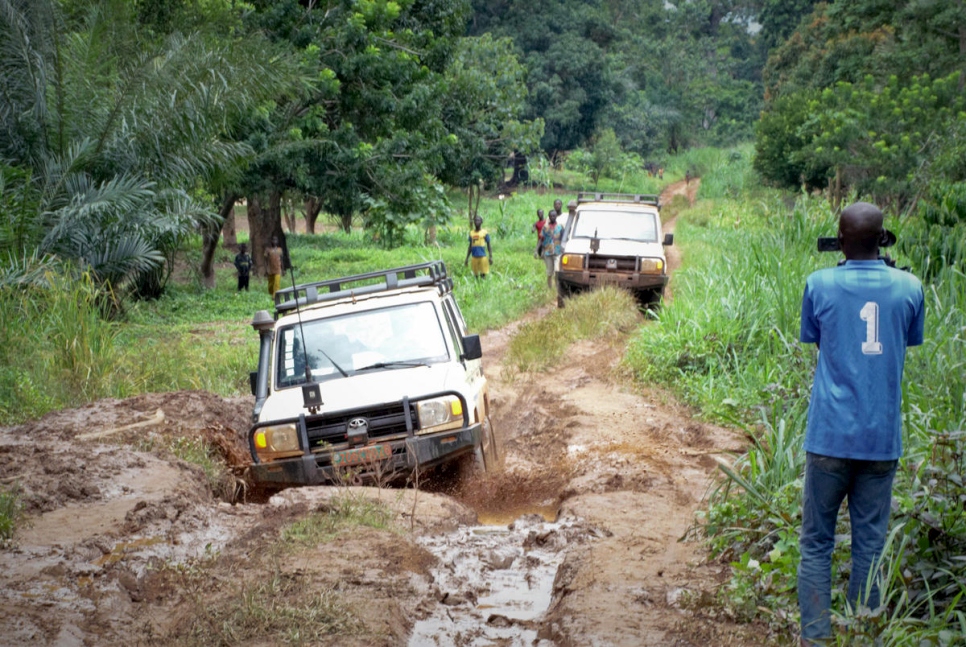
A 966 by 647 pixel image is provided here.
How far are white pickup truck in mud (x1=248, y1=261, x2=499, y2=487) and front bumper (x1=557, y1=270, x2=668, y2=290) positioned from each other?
774 cm

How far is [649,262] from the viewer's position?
53.6 feet

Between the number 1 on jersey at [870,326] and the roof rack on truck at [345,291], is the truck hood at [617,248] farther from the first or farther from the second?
the number 1 on jersey at [870,326]

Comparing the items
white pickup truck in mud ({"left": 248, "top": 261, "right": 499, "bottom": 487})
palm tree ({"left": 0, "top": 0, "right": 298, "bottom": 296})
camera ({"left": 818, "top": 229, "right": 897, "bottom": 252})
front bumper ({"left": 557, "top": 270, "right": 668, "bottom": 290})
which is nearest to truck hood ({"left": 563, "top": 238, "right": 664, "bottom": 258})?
front bumper ({"left": 557, "top": 270, "right": 668, "bottom": 290})

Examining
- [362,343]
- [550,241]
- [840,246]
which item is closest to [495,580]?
[840,246]

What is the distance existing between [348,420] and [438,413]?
0.66 metres

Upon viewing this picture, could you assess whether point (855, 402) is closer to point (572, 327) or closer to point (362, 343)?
point (362, 343)

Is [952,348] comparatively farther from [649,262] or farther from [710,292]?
[649,262]

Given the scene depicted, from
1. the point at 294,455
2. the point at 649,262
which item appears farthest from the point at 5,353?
the point at 649,262

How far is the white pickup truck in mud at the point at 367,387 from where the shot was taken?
24.0ft

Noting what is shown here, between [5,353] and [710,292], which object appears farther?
[710,292]

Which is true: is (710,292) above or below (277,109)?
below

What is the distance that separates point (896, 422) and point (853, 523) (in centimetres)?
48

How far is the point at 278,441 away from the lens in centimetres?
736

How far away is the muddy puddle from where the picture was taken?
5074 millimetres
